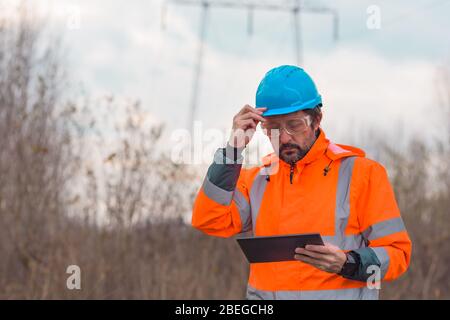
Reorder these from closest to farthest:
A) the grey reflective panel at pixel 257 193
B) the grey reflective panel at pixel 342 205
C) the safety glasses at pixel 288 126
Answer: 1. the grey reflective panel at pixel 342 205
2. the safety glasses at pixel 288 126
3. the grey reflective panel at pixel 257 193

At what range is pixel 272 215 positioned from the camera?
3.63 meters

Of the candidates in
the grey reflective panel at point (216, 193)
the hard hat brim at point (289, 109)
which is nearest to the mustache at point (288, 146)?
the hard hat brim at point (289, 109)

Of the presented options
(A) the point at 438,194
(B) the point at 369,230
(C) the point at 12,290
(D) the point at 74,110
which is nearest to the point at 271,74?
(B) the point at 369,230

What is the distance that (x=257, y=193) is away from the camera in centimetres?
373

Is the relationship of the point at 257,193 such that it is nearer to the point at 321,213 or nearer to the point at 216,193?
the point at 216,193

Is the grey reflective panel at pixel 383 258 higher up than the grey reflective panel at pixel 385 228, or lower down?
lower down

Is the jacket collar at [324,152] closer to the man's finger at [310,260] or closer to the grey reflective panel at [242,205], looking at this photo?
the grey reflective panel at [242,205]

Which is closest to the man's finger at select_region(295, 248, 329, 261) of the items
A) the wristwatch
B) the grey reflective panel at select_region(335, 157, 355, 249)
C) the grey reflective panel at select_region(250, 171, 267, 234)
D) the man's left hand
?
the man's left hand

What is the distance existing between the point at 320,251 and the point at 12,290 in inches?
235

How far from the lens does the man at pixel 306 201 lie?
3445mm

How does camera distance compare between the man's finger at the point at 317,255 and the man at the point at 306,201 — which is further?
the man at the point at 306,201

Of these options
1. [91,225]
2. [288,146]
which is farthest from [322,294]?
[91,225]

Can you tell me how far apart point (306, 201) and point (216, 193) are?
0.44 metres

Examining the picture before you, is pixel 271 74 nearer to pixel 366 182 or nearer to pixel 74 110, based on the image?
pixel 366 182
